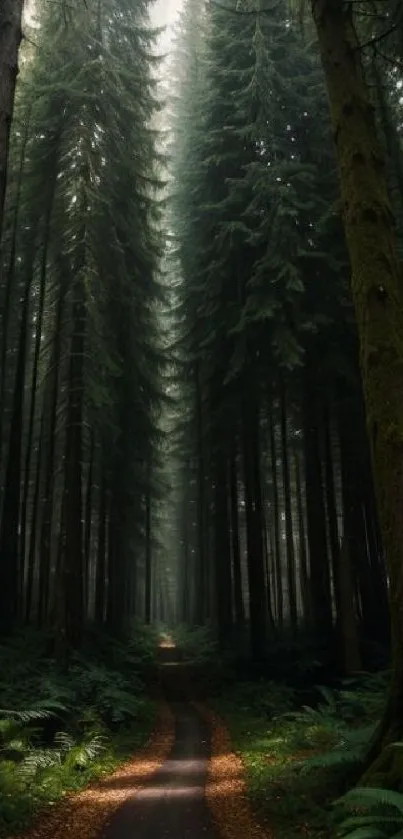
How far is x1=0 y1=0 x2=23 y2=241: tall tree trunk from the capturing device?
243 inches

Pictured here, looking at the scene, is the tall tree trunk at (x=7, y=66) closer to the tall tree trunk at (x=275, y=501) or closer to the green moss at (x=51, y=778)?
the green moss at (x=51, y=778)

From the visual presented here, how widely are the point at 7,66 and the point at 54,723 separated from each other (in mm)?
9321

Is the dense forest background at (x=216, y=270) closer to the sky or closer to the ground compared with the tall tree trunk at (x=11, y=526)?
closer to the sky

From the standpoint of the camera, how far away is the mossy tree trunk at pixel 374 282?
5.15 m

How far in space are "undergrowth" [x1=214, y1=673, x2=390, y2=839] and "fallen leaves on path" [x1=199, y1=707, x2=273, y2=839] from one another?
5.2 inches

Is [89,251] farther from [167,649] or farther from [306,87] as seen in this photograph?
[167,649]

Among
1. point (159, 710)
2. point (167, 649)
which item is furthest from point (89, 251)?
point (167, 649)

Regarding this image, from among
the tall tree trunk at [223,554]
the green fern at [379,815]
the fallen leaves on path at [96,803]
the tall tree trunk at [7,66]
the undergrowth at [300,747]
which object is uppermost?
the tall tree trunk at [7,66]

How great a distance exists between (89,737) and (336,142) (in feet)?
31.1

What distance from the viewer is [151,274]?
19188mm

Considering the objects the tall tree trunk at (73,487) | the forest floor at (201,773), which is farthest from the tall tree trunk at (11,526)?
the forest floor at (201,773)

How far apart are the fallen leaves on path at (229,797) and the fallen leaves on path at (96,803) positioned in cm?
96

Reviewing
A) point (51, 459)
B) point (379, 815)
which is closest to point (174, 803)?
point (379, 815)

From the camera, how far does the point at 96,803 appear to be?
729 cm
